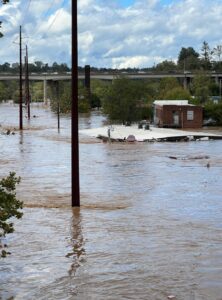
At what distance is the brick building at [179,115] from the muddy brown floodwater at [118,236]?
40.7m

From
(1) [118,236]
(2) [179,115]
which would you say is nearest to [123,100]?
(2) [179,115]

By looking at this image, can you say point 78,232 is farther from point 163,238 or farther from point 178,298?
point 178,298

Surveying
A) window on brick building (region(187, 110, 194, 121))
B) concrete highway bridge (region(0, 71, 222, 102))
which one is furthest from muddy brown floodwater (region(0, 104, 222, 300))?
concrete highway bridge (region(0, 71, 222, 102))

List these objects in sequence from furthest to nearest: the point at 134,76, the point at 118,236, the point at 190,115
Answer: the point at 134,76 < the point at 190,115 < the point at 118,236

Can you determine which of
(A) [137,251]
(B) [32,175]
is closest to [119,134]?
(B) [32,175]

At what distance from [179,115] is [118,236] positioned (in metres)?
61.8

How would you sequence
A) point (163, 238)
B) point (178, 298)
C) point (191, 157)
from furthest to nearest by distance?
point (191, 157) < point (163, 238) < point (178, 298)

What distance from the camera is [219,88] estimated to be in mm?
147625

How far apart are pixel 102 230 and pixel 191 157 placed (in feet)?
83.4

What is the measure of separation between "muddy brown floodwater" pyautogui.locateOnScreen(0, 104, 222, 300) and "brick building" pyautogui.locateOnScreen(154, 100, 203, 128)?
40675 millimetres

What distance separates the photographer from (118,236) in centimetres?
1689

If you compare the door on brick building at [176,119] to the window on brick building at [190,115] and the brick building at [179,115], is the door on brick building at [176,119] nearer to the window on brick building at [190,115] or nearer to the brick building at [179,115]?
the brick building at [179,115]

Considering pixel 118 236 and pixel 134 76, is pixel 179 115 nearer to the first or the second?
pixel 118 236

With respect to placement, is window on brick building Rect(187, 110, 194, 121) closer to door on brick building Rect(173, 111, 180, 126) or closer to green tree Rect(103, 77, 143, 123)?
door on brick building Rect(173, 111, 180, 126)
